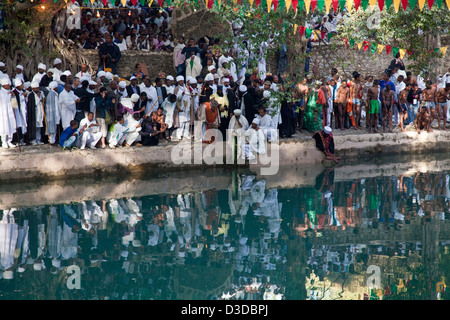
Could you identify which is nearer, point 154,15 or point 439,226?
point 439,226

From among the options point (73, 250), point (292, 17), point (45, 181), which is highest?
point (292, 17)

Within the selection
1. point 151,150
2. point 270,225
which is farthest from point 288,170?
point 270,225

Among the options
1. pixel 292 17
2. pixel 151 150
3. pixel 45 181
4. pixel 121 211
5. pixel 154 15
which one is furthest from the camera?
pixel 154 15

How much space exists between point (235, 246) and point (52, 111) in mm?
6554

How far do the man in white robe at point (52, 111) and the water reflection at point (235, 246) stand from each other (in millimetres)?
3037

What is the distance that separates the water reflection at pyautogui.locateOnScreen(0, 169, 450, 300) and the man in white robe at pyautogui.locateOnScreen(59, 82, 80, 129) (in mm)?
3077

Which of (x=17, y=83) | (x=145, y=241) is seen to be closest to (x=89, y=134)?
(x=17, y=83)

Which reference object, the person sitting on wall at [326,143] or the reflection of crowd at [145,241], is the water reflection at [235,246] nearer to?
the reflection of crowd at [145,241]

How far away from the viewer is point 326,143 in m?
15.2

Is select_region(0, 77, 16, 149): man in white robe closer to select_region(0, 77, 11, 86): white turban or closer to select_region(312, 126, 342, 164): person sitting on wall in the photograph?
select_region(0, 77, 11, 86): white turban

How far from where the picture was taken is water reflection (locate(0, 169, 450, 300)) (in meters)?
7.26

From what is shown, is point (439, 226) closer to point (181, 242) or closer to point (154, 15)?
point (181, 242)

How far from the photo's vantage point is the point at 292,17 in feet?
50.7

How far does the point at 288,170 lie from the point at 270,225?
4679 mm
